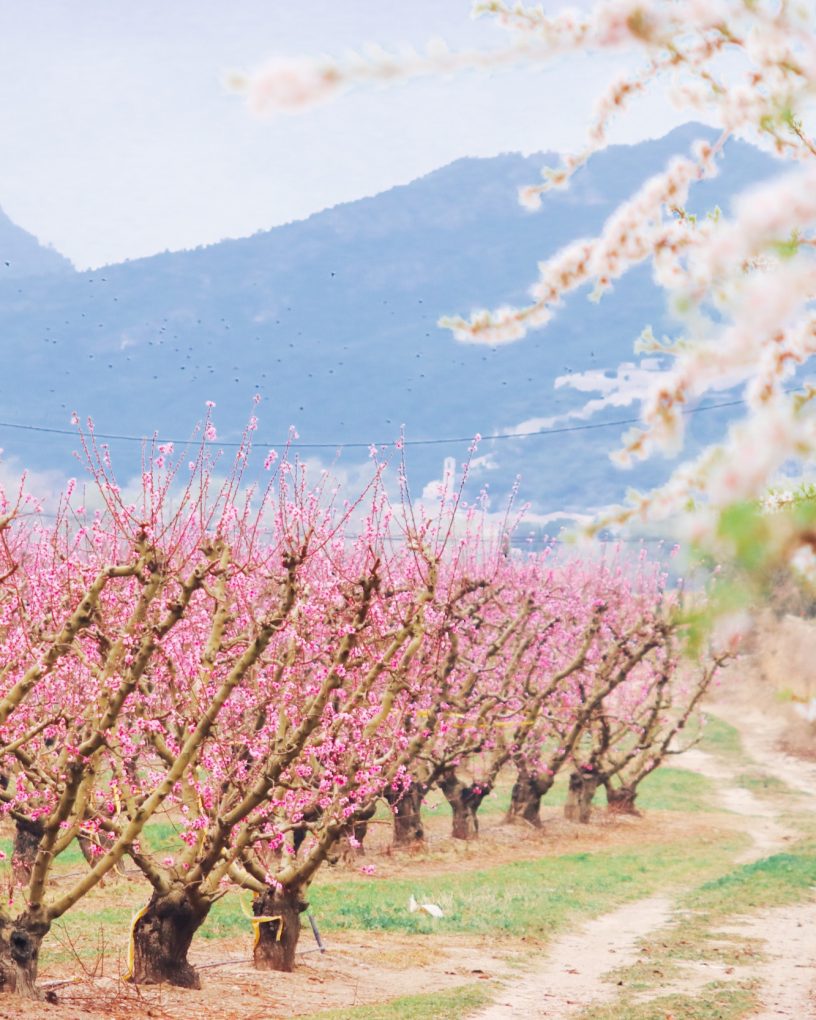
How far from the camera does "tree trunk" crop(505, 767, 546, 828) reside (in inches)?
1176

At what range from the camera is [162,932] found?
37.2 ft

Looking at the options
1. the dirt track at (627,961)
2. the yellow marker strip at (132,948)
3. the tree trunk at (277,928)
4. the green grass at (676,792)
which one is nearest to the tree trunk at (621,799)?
the green grass at (676,792)

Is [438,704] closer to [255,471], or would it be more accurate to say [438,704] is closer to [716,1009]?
[716,1009]

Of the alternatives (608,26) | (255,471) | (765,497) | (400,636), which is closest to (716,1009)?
(400,636)

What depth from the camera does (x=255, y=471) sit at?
194 meters

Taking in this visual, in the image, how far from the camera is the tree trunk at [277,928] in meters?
12.8

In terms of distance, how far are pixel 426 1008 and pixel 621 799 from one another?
75.4 ft

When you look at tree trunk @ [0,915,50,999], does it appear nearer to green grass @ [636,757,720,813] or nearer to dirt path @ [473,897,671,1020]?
dirt path @ [473,897,671,1020]

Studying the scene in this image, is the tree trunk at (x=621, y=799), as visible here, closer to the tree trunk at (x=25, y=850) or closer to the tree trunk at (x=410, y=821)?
the tree trunk at (x=410, y=821)

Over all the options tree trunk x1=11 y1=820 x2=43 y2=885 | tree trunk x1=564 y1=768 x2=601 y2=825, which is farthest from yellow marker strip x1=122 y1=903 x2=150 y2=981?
tree trunk x1=564 y1=768 x2=601 y2=825

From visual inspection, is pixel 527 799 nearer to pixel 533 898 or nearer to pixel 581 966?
pixel 533 898

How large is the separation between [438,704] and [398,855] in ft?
17.9

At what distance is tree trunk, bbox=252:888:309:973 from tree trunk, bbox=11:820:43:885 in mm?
5772

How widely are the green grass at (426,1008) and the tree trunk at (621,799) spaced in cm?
2115
